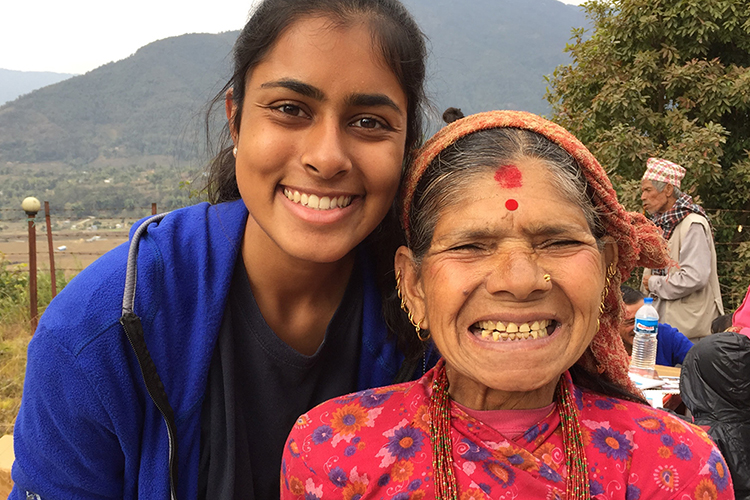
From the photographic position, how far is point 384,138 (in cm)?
172

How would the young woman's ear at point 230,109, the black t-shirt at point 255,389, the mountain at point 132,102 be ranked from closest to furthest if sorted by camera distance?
the black t-shirt at point 255,389, the young woman's ear at point 230,109, the mountain at point 132,102

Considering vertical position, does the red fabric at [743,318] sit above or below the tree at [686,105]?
below

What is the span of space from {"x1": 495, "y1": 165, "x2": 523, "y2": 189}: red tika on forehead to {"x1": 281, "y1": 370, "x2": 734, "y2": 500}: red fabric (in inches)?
23.1

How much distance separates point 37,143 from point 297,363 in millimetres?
71886

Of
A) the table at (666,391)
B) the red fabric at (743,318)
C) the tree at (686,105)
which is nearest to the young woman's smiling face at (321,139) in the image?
the table at (666,391)

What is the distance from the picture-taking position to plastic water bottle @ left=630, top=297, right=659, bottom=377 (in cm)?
424

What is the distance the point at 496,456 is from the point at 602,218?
659mm

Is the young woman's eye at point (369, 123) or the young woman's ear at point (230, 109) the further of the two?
the young woman's ear at point (230, 109)

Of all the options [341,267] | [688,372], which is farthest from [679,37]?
[341,267]

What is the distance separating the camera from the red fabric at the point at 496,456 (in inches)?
56.9

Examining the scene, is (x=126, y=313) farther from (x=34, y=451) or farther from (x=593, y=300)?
(x=593, y=300)

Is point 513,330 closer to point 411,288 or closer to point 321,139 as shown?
point 411,288

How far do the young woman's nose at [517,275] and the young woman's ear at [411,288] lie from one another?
252 millimetres

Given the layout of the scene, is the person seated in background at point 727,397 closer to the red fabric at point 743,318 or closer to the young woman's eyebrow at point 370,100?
the red fabric at point 743,318
